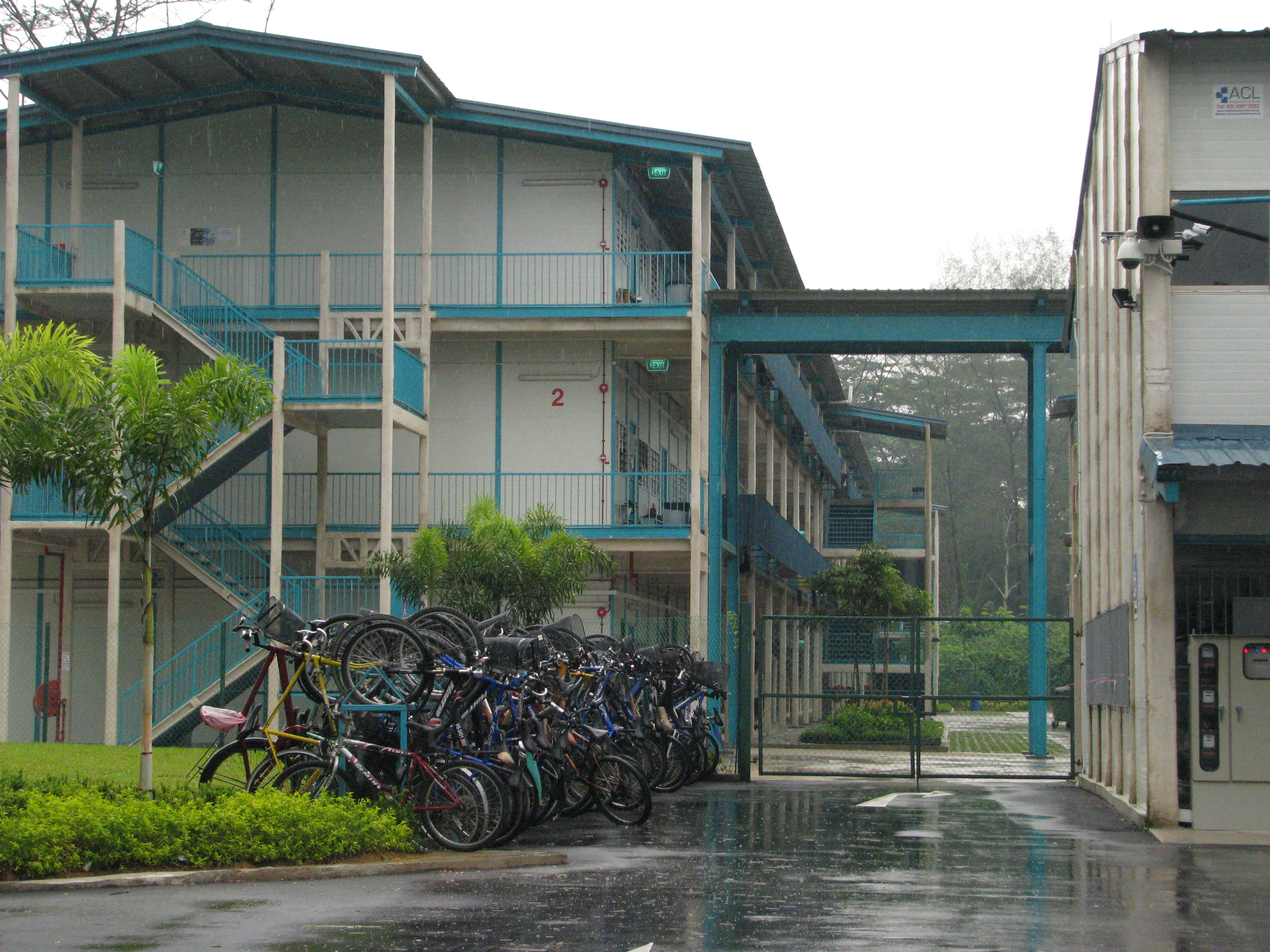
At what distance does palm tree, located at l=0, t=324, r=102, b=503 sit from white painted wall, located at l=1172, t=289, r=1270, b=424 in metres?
9.24

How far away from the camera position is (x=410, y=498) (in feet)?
79.8

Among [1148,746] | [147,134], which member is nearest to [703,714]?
[1148,746]

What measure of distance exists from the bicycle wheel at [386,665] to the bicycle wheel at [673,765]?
19.1 feet

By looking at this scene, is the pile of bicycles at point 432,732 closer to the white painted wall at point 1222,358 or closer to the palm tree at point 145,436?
the palm tree at point 145,436

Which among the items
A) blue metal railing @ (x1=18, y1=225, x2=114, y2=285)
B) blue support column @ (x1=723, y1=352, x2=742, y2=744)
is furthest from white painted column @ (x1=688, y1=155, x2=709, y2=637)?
blue metal railing @ (x1=18, y1=225, x2=114, y2=285)

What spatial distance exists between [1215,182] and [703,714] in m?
8.23

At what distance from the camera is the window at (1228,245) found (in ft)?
46.6

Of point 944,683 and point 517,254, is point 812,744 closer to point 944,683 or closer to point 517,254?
point 517,254

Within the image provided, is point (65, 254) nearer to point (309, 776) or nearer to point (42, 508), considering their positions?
point (42, 508)

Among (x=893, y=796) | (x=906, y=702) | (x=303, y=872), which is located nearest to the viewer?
(x=303, y=872)

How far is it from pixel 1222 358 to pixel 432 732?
7.76 m

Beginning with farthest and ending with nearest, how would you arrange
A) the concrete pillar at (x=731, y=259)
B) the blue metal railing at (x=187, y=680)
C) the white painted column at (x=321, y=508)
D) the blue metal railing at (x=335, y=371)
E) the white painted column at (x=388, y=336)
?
1. the concrete pillar at (x=731, y=259)
2. the white painted column at (x=321, y=508)
3. the blue metal railing at (x=335, y=371)
4. the blue metal railing at (x=187, y=680)
5. the white painted column at (x=388, y=336)

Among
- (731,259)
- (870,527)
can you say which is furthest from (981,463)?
(731,259)

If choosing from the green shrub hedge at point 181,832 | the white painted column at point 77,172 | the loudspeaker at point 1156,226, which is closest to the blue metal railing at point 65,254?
the white painted column at point 77,172
